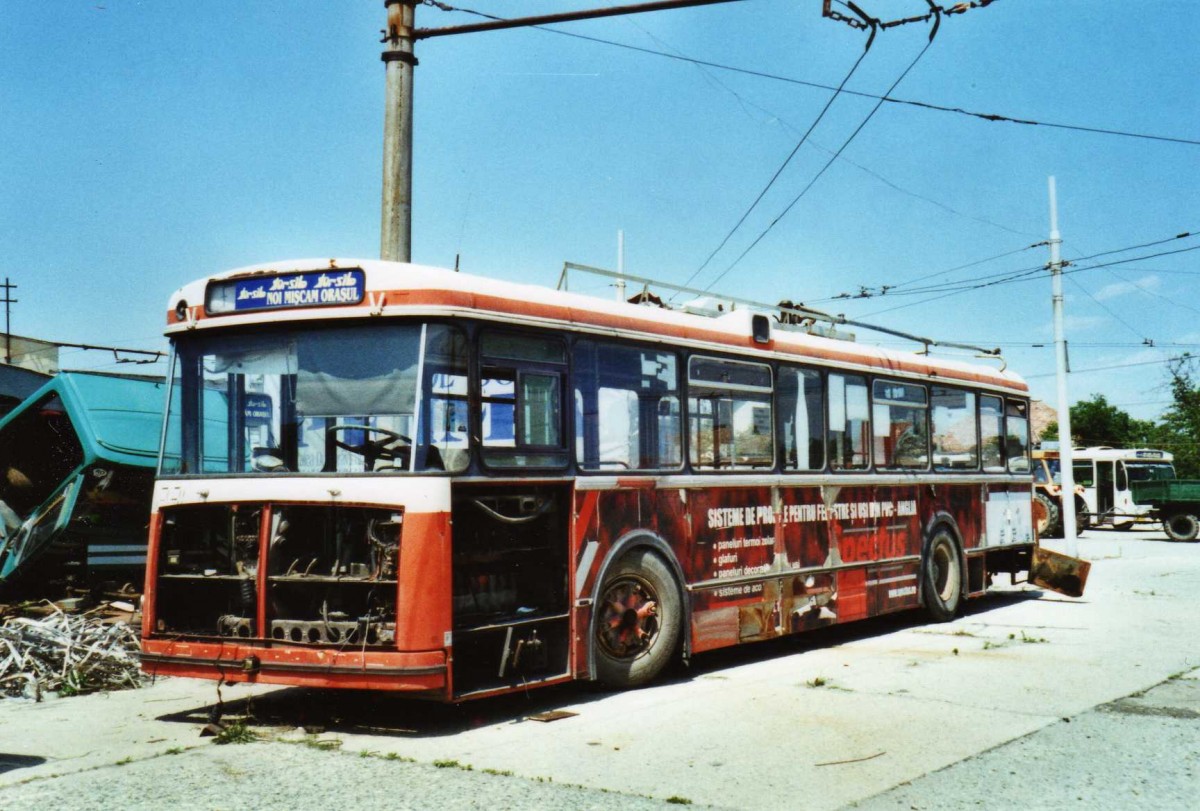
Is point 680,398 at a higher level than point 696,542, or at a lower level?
higher

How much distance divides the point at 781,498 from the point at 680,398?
180cm

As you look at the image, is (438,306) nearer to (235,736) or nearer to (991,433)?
(235,736)

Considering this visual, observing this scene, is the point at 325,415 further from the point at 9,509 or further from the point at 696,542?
the point at 9,509

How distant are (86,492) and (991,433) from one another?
1094 centimetres

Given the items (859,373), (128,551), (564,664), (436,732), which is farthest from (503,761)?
(128,551)

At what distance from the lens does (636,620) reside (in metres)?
9.04

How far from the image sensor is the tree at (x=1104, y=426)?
84500 millimetres

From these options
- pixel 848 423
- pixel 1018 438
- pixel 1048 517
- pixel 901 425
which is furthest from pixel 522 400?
pixel 1048 517

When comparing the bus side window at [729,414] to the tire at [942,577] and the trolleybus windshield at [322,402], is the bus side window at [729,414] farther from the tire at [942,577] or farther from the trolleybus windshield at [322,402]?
the tire at [942,577]

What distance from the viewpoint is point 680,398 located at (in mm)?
9688

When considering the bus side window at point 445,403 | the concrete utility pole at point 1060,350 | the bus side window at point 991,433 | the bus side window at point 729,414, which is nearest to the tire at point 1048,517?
the concrete utility pole at point 1060,350

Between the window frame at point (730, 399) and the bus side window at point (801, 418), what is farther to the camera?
the bus side window at point (801, 418)

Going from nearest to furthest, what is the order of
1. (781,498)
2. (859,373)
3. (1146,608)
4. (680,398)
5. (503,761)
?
(503,761) → (680,398) → (781,498) → (859,373) → (1146,608)

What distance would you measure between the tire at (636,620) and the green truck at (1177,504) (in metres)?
27.7
